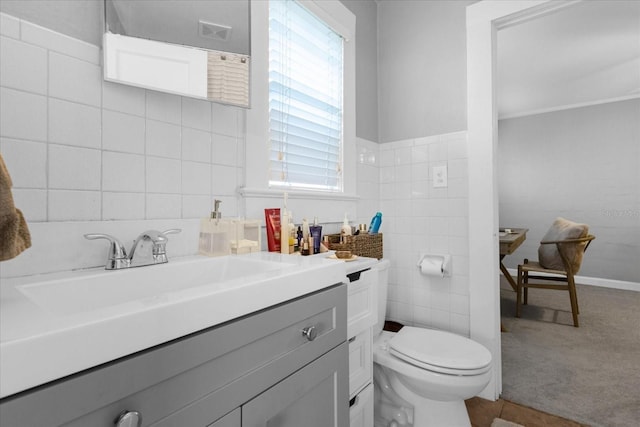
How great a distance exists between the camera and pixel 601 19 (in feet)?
7.84

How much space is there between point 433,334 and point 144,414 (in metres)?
1.42

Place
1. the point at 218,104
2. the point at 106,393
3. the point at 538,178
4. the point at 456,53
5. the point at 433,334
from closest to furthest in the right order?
the point at 106,393 → the point at 218,104 → the point at 433,334 → the point at 456,53 → the point at 538,178

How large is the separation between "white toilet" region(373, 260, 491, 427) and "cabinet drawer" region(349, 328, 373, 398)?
0.15 m

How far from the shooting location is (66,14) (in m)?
0.86

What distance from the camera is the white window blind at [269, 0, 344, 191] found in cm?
148

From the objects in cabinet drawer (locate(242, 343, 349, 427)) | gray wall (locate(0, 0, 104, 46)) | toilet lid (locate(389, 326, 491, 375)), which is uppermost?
gray wall (locate(0, 0, 104, 46))

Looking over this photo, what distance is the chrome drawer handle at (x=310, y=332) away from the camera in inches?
30.7

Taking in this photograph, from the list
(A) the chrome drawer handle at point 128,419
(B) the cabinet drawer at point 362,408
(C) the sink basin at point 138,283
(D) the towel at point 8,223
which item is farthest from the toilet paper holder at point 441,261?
(D) the towel at point 8,223

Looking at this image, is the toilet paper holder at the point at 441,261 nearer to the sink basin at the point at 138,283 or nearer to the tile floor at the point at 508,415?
the tile floor at the point at 508,415

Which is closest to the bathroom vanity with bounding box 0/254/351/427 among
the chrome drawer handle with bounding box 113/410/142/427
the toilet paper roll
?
the chrome drawer handle with bounding box 113/410/142/427

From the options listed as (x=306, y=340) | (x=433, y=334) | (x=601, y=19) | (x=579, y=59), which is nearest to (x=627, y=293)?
(x=579, y=59)

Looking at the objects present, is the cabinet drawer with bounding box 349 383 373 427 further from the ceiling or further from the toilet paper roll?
the ceiling

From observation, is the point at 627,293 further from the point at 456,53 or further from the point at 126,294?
the point at 126,294

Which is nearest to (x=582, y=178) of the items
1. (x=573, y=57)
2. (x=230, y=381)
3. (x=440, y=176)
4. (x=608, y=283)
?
(x=608, y=283)
